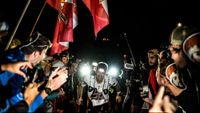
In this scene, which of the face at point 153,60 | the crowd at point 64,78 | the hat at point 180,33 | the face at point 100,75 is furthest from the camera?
the face at point 100,75

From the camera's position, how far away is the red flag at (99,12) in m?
8.97

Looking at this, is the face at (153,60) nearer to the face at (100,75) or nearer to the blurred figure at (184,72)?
the blurred figure at (184,72)

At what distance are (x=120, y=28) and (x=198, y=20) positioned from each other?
31705 mm

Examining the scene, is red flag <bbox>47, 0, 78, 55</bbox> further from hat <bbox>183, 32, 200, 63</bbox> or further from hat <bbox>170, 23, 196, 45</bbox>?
hat <bbox>183, 32, 200, 63</bbox>

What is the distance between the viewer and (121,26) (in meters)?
Answer: 48.1

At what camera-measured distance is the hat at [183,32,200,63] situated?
4.32 meters

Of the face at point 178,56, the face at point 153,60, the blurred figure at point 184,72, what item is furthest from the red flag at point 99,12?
the face at point 178,56

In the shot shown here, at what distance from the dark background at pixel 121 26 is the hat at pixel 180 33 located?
14097 millimetres

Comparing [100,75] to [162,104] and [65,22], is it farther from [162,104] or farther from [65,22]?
[162,104]

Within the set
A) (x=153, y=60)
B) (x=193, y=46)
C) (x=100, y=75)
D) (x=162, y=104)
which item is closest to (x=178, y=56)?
(x=193, y=46)

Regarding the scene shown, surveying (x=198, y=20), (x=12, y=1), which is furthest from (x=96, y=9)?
(x=12, y=1)

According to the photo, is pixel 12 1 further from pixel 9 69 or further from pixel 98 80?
pixel 9 69

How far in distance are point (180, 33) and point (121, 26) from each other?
43.8 metres

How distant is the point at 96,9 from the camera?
9070 millimetres
